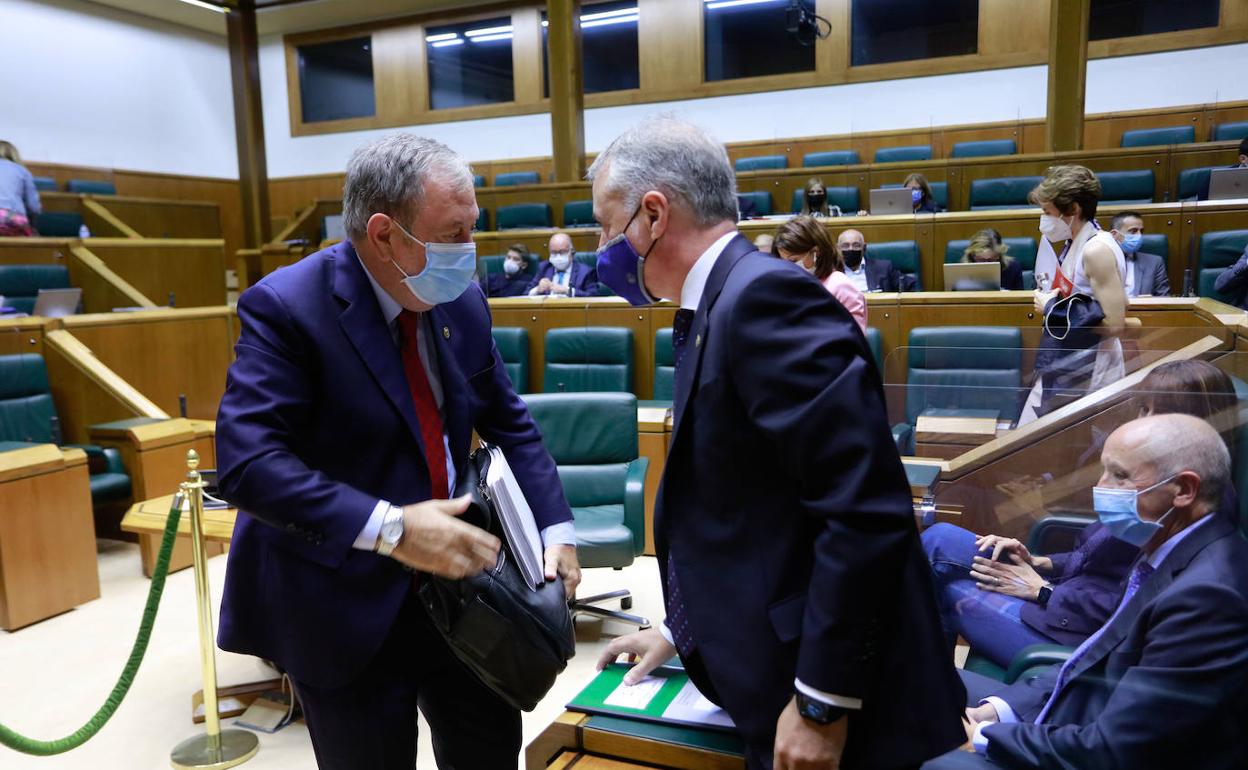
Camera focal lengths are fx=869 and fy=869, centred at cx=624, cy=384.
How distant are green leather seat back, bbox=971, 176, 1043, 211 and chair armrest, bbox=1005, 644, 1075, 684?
5369 millimetres

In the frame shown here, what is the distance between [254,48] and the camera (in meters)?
10.0

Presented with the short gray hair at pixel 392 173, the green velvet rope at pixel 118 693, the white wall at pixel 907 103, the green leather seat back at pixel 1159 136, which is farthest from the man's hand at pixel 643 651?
the green leather seat back at pixel 1159 136

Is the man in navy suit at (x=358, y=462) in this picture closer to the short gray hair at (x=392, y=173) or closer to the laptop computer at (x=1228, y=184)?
the short gray hair at (x=392, y=173)

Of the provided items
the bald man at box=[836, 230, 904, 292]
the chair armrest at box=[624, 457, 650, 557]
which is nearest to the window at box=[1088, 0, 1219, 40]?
the bald man at box=[836, 230, 904, 292]

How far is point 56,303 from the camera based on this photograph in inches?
194

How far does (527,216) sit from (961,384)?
18.5 feet

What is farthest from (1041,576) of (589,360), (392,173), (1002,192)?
(1002,192)

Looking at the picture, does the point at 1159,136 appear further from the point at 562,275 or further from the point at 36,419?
the point at 36,419

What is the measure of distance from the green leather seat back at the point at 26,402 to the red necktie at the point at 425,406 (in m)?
3.85

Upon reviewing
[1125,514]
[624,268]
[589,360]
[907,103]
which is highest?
[907,103]

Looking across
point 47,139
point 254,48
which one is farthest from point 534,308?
point 47,139

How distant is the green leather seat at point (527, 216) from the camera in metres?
7.61

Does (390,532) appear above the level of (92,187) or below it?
below

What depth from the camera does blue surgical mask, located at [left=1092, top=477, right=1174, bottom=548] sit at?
1.39 meters
